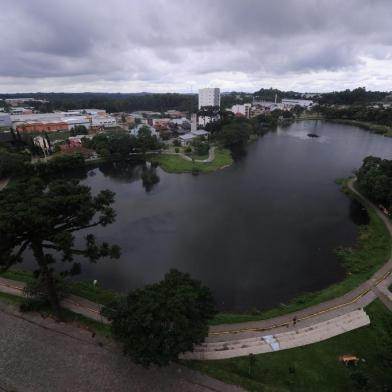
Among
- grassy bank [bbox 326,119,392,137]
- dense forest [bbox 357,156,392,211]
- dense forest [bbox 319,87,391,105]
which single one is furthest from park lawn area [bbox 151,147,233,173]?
dense forest [bbox 319,87,391,105]

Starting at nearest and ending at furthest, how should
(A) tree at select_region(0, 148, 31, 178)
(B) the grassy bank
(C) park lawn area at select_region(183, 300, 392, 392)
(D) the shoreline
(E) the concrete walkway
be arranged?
(C) park lawn area at select_region(183, 300, 392, 392) < (D) the shoreline < (A) tree at select_region(0, 148, 31, 178) < (E) the concrete walkway < (B) the grassy bank

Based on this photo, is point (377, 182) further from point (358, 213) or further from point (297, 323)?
point (297, 323)

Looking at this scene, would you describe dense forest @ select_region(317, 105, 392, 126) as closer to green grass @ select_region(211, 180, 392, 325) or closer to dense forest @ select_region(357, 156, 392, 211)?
dense forest @ select_region(357, 156, 392, 211)

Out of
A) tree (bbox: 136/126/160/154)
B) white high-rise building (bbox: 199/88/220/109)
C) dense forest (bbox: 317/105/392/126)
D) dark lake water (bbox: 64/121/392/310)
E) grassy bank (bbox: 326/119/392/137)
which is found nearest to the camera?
dark lake water (bbox: 64/121/392/310)

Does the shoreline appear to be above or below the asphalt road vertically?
below

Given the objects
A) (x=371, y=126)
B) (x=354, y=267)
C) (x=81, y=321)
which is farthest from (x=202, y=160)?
(x=371, y=126)

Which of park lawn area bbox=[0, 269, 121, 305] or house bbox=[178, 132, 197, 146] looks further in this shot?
house bbox=[178, 132, 197, 146]

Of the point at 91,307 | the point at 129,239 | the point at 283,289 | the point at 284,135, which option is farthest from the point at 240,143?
the point at 91,307
